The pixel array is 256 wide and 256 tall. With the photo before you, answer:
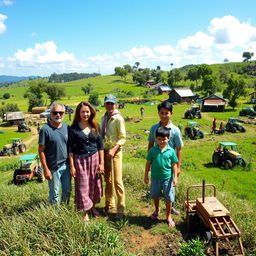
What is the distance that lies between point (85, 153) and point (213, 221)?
239 cm

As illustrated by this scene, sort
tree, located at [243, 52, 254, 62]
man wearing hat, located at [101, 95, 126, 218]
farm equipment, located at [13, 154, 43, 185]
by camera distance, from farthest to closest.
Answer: tree, located at [243, 52, 254, 62], farm equipment, located at [13, 154, 43, 185], man wearing hat, located at [101, 95, 126, 218]

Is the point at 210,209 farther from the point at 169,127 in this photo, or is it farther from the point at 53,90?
the point at 53,90

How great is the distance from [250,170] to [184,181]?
228 inches

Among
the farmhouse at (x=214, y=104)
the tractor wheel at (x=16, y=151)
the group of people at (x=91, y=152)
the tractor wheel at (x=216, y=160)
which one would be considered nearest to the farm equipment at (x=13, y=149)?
the tractor wheel at (x=16, y=151)

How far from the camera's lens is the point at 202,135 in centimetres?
1725

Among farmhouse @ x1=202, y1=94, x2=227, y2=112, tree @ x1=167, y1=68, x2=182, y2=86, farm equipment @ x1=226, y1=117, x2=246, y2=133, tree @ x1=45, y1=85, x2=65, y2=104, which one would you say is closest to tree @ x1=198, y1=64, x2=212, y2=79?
tree @ x1=167, y1=68, x2=182, y2=86

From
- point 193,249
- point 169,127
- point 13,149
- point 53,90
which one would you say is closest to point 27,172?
point 169,127

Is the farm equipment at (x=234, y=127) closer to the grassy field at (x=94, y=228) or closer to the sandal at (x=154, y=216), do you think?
the grassy field at (x=94, y=228)

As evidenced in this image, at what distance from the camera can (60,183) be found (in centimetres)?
382

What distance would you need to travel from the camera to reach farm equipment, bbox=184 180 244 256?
326 cm

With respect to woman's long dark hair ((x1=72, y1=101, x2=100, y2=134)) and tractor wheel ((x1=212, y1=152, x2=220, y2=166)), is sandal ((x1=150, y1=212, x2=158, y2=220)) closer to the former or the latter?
woman's long dark hair ((x1=72, y1=101, x2=100, y2=134))

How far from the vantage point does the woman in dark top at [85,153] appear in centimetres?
366

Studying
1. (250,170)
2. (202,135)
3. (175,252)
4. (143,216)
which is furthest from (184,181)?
(202,135)

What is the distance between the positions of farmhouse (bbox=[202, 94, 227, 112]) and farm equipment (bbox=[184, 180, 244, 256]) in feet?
105
